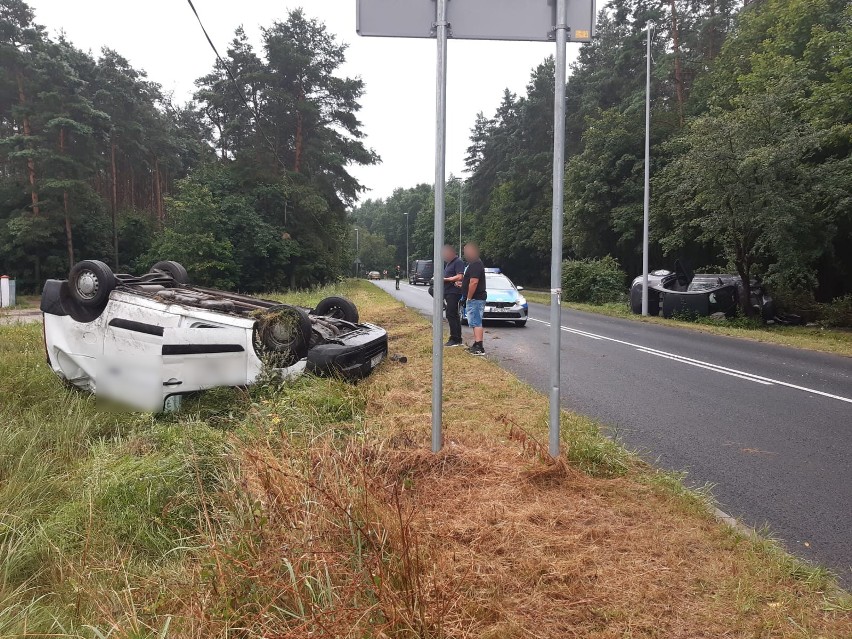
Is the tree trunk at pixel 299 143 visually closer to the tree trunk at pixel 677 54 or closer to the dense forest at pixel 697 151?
the dense forest at pixel 697 151

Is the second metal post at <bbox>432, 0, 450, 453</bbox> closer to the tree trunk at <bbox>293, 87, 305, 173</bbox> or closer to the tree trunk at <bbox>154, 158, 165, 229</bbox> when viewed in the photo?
the tree trunk at <bbox>293, 87, 305, 173</bbox>

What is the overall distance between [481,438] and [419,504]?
1.29 meters

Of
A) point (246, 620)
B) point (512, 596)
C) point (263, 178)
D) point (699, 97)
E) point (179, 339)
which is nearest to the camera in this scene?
point (246, 620)

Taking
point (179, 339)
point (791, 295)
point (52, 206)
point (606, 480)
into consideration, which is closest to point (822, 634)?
point (606, 480)

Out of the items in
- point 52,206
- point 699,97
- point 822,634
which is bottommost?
point 822,634

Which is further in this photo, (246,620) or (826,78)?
(826,78)

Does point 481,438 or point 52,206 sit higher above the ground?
point 52,206

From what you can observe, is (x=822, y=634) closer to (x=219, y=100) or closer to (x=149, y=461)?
(x=149, y=461)

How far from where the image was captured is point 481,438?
4238 millimetres

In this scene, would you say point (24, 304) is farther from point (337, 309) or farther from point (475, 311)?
point (475, 311)

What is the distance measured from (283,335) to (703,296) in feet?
52.0

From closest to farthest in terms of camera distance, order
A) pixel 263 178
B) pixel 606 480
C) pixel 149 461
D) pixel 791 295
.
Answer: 1. pixel 606 480
2. pixel 149 461
3. pixel 791 295
4. pixel 263 178

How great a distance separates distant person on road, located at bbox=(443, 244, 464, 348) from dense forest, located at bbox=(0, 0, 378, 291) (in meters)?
23.3

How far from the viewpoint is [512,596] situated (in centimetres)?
229
